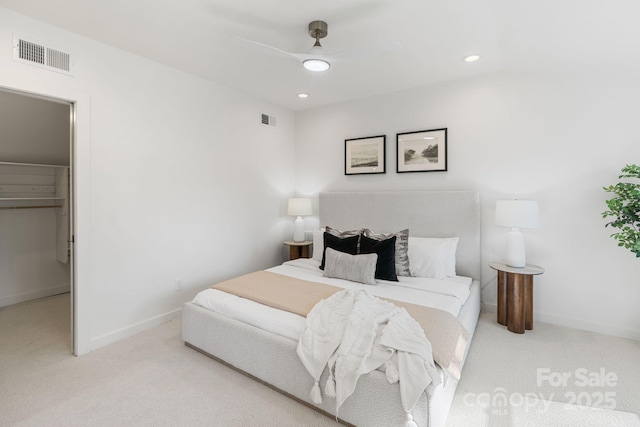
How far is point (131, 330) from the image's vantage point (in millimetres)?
2877

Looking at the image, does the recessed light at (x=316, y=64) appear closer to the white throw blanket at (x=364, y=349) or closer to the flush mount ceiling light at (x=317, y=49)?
the flush mount ceiling light at (x=317, y=49)

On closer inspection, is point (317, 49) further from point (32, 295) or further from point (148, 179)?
point (32, 295)

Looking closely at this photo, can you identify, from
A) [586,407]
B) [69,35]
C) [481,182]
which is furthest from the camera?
[481,182]

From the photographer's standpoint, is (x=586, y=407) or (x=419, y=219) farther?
(x=419, y=219)

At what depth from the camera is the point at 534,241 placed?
123 inches

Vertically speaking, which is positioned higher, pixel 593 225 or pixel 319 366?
pixel 593 225

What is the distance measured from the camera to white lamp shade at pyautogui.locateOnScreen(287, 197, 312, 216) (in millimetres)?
4281

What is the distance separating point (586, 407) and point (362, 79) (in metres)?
3.36

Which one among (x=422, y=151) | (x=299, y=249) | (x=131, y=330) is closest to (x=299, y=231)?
(x=299, y=249)

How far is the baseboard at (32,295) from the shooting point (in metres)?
3.58

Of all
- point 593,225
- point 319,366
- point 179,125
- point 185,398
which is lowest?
point 185,398

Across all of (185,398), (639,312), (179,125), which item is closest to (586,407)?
(639,312)

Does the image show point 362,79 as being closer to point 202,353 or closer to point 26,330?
point 202,353

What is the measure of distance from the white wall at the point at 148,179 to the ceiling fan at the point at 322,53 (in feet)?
4.71
